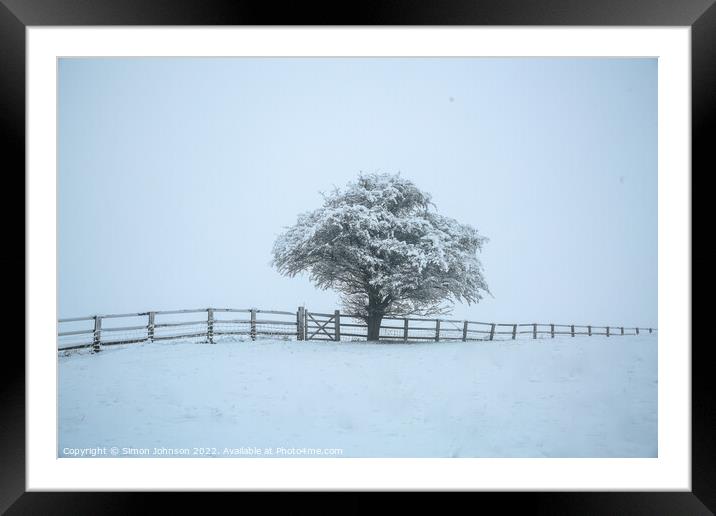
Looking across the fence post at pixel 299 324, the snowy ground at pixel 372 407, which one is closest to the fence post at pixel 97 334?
the snowy ground at pixel 372 407

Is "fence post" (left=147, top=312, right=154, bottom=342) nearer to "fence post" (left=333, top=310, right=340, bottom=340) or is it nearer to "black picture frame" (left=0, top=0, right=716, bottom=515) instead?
"fence post" (left=333, top=310, right=340, bottom=340)

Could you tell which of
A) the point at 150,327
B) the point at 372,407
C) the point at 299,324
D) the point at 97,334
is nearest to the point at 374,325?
the point at 299,324

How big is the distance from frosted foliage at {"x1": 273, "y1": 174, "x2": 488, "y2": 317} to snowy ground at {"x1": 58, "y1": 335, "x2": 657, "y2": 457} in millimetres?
1992

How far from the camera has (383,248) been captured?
25.4ft

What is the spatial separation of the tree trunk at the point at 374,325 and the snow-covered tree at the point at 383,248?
0.57 metres

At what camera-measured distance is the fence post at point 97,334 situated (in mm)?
6596

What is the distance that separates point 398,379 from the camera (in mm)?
5695

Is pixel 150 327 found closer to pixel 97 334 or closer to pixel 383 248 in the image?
pixel 97 334

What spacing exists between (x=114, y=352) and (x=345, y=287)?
411 centimetres

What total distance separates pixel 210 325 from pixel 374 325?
3.34 meters

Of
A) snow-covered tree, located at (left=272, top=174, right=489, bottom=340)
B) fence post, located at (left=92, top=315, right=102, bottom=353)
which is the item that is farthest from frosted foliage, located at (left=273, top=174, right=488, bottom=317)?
fence post, located at (left=92, top=315, right=102, bottom=353)
